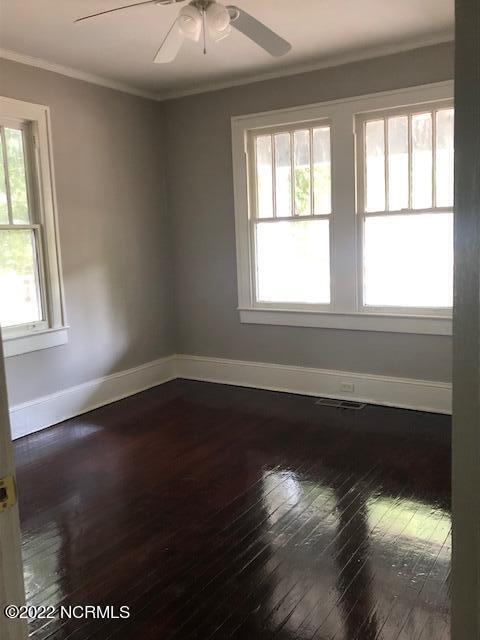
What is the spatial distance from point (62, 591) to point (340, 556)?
119 cm

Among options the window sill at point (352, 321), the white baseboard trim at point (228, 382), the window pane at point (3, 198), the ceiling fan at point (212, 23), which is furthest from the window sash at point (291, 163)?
the window pane at point (3, 198)

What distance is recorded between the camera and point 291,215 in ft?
16.1

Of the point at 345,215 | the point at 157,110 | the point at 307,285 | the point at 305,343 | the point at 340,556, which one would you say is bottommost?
the point at 340,556

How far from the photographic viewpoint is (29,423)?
14.2 feet

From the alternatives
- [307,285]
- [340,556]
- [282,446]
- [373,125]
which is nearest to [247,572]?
[340,556]

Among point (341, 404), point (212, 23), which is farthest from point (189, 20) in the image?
point (341, 404)

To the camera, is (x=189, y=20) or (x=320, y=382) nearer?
(x=189, y=20)

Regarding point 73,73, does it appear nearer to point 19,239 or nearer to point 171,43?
point 19,239

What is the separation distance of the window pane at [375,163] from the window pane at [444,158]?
42 cm

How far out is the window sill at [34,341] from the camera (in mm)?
4178

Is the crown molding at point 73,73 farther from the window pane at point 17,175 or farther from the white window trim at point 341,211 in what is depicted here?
the white window trim at point 341,211

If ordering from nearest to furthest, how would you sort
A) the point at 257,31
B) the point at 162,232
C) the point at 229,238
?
the point at 257,31 < the point at 229,238 < the point at 162,232

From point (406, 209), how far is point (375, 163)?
44 cm

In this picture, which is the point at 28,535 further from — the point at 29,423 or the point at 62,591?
the point at 29,423
